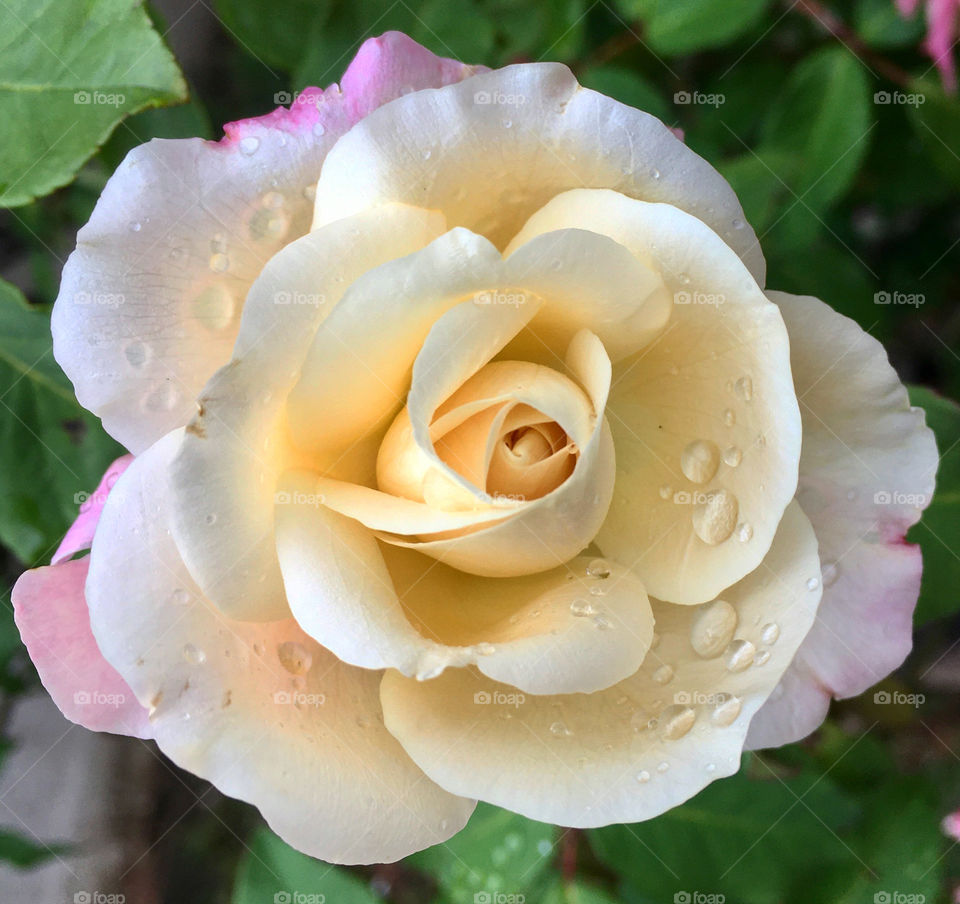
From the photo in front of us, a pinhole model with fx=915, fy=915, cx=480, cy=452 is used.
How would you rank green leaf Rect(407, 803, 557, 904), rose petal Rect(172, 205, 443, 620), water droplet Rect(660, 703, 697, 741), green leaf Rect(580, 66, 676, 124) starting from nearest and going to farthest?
rose petal Rect(172, 205, 443, 620), water droplet Rect(660, 703, 697, 741), green leaf Rect(407, 803, 557, 904), green leaf Rect(580, 66, 676, 124)

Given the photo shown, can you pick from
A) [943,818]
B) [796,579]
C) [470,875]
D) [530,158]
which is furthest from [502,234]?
[943,818]

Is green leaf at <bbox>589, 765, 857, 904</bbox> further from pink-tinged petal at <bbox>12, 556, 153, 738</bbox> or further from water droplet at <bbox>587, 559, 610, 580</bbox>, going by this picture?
pink-tinged petal at <bbox>12, 556, 153, 738</bbox>

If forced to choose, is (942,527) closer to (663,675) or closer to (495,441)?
(663,675)

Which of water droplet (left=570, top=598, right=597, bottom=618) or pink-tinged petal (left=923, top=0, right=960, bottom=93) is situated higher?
water droplet (left=570, top=598, right=597, bottom=618)

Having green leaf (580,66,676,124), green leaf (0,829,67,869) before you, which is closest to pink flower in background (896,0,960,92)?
green leaf (580,66,676,124)

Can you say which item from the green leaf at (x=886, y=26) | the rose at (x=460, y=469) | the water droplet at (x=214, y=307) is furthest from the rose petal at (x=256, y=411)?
the green leaf at (x=886, y=26)

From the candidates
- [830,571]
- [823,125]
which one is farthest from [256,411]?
[823,125]

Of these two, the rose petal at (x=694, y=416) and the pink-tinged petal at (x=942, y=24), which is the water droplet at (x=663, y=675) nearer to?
the rose petal at (x=694, y=416)
